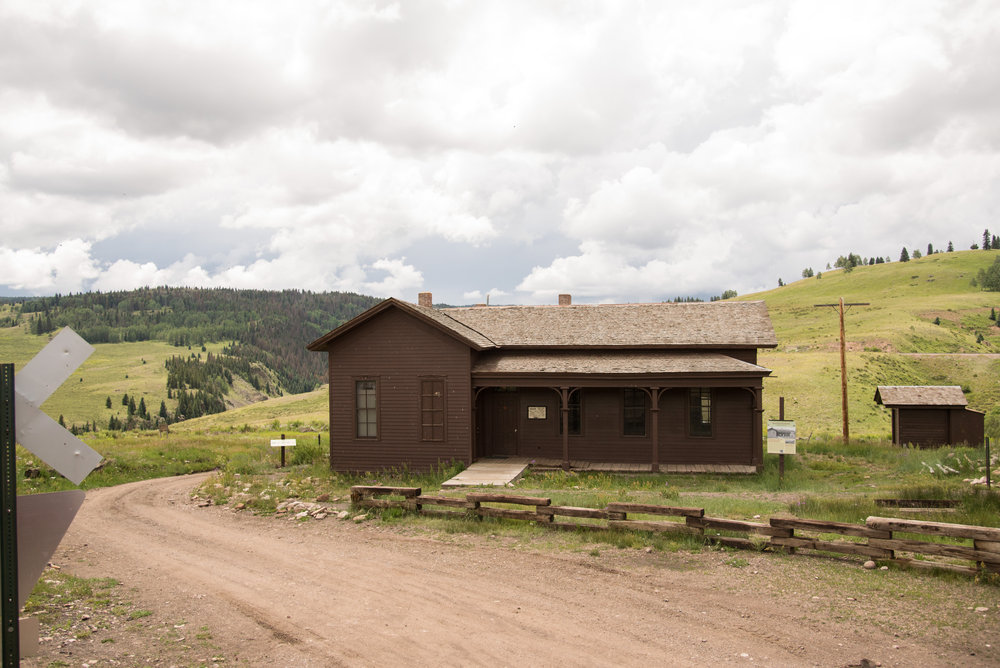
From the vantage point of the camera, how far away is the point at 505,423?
24.2 metres

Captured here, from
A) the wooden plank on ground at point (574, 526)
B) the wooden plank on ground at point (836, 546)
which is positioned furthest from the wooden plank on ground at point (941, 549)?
the wooden plank on ground at point (574, 526)

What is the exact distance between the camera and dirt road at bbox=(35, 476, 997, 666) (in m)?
7.22

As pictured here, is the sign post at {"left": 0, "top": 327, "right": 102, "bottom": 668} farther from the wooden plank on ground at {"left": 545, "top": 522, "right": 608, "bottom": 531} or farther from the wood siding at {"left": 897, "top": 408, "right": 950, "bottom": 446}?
the wood siding at {"left": 897, "top": 408, "right": 950, "bottom": 446}

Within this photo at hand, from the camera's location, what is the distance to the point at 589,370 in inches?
857

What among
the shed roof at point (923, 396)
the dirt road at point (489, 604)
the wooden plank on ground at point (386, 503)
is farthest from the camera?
the shed roof at point (923, 396)

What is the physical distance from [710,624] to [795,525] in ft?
11.5

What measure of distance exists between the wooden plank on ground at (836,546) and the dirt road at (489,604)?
34cm

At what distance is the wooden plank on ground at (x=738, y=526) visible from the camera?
10.7m

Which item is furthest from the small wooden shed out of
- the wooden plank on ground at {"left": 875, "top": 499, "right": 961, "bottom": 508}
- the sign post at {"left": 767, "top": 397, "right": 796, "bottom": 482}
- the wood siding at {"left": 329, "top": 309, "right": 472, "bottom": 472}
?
the wood siding at {"left": 329, "top": 309, "right": 472, "bottom": 472}

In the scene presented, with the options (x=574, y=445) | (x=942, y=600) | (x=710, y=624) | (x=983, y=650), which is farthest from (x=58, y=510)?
(x=574, y=445)

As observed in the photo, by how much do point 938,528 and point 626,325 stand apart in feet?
53.1

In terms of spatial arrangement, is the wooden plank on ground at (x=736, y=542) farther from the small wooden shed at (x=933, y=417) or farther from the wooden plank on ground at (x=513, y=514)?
the small wooden shed at (x=933, y=417)

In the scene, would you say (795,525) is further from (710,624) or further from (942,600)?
(710,624)

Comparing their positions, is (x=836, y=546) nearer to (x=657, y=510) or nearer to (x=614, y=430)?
(x=657, y=510)
